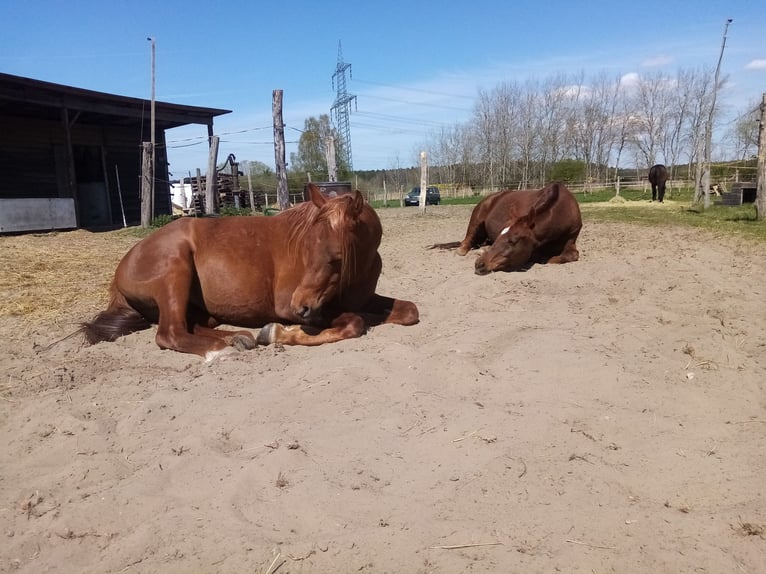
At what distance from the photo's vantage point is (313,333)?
449cm

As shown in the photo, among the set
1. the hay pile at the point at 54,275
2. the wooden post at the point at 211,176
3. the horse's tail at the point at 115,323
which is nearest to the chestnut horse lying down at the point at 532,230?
the horse's tail at the point at 115,323

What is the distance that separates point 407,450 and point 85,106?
18502mm

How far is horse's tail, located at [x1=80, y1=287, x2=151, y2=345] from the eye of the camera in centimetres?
476

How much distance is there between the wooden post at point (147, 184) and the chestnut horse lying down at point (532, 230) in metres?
11.4

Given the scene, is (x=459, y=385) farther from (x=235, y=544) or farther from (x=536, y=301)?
(x=536, y=301)

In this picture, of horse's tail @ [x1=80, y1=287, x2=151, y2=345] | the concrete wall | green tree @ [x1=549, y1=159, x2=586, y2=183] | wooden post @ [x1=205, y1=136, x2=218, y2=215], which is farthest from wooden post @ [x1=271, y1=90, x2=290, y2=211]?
green tree @ [x1=549, y1=159, x2=586, y2=183]

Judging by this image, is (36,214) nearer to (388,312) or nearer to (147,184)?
(147,184)

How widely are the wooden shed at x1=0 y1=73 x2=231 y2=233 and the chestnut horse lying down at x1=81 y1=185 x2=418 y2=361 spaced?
11262mm

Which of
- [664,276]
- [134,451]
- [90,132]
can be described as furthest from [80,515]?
[90,132]

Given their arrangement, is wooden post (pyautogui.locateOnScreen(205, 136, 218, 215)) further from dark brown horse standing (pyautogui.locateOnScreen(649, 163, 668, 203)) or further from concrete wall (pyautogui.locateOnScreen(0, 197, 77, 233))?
dark brown horse standing (pyautogui.locateOnScreen(649, 163, 668, 203))

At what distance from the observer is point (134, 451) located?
2.77 metres

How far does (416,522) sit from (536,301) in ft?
12.6

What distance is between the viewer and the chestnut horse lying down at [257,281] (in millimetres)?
4238

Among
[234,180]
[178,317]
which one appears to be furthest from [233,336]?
[234,180]
